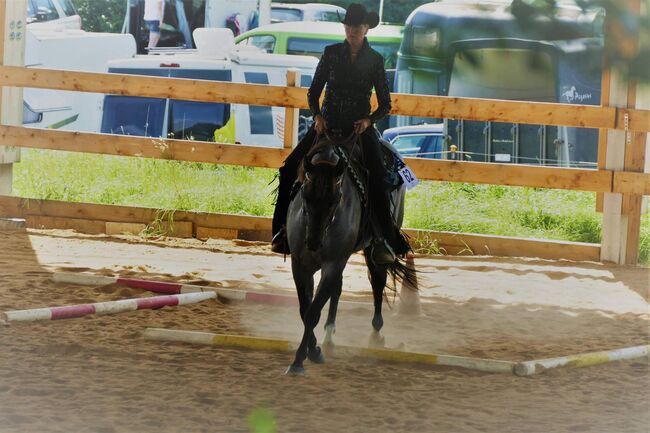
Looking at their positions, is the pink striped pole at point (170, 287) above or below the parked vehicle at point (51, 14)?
below

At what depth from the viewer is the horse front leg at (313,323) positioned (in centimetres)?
520

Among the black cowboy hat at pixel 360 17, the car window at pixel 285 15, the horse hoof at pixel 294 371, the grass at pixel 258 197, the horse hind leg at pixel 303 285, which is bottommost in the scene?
the horse hoof at pixel 294 371

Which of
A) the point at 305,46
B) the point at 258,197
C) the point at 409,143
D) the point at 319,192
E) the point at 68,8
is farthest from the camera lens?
the point at 68,8

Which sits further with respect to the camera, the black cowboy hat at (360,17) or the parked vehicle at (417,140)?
the parked vehicle at (417,140)

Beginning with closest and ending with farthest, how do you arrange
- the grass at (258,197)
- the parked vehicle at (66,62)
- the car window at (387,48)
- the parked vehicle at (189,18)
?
the car window at (387,48)
the grass at (258,197)
the parked vehicle at (66,62)
the parked vehicle at (189,18)

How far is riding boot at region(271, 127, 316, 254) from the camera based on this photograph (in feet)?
18.7

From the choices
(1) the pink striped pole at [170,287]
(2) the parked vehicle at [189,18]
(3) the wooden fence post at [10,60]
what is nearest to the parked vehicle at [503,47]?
(1) the pink striped pole at [170,287]

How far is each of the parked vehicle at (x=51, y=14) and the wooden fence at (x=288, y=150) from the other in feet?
19.5

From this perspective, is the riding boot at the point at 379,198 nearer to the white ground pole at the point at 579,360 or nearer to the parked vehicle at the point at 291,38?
the white ground pole at the point at 579,360

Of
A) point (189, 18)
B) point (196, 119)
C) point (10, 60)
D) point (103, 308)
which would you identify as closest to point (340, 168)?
point (103, 308)

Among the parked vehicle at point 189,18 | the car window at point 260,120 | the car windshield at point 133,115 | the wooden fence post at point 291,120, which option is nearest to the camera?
the wooden fence post at point 291,120

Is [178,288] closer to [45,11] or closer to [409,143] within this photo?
[409,143]

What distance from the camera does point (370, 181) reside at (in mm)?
5828

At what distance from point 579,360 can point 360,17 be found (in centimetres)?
219
